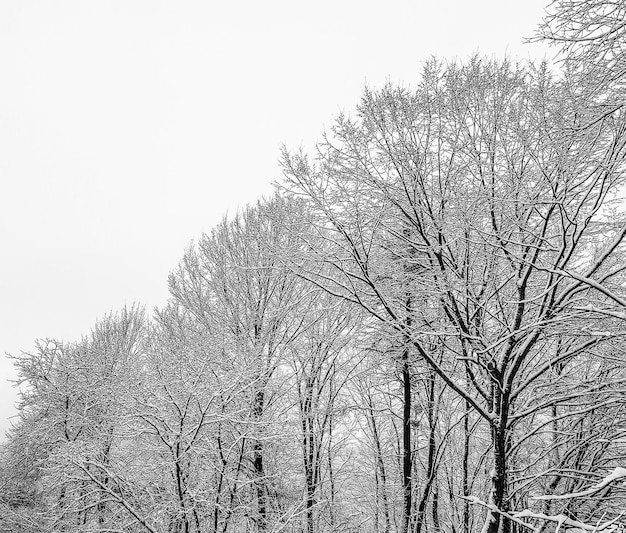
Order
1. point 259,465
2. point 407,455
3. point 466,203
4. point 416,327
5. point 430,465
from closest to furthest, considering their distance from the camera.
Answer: point 466,203 → point 416,327 → point 407,455 → point 430,465 → point 259,465

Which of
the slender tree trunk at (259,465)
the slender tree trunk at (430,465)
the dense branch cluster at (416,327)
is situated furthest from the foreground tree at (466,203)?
the slender tree trunk at (259,465)

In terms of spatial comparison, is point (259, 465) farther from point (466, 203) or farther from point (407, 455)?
point (466, 203)

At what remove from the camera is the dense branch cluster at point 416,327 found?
13.8ft

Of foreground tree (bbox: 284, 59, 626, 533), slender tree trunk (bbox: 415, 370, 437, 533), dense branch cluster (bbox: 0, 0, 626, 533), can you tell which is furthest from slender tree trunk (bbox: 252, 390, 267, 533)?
foreground tree (bbox: 284, 59, 626, 533)

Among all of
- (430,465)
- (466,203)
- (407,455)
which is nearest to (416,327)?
(466,203)

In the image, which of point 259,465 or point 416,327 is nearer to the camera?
point 416,327

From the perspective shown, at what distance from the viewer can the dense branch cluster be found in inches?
165

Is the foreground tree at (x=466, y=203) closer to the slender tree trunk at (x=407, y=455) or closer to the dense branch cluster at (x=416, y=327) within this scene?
the dense branch cluster at (x=416, y=327)

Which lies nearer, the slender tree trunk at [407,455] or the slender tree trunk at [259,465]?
the slender tree trunk at [407,455]

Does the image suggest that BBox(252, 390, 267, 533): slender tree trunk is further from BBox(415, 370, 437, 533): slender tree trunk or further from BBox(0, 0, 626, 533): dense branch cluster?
BBox(415, 370, 437, 533): slender tree trunk

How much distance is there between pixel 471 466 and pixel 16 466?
13431 mm

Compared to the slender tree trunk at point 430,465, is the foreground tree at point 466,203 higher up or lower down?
higher up

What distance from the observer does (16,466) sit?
41.2 ft

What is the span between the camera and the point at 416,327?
16.9ft
